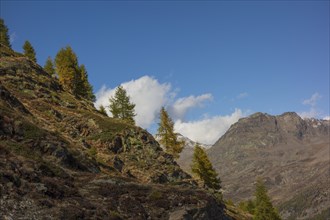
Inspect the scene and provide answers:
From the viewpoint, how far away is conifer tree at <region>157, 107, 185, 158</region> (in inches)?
2820

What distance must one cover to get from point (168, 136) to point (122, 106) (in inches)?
450

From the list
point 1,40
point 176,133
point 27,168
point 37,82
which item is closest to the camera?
point 27,168

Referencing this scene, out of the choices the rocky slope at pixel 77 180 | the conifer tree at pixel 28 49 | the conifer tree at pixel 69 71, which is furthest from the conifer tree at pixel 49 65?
the rocky slope at pixel 77 180

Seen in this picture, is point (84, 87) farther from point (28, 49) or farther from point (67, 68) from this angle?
point (28, 49)

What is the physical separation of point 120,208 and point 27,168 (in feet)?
20.2

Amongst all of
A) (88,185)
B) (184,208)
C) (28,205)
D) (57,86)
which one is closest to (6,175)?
(28,205)

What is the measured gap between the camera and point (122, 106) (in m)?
75.8

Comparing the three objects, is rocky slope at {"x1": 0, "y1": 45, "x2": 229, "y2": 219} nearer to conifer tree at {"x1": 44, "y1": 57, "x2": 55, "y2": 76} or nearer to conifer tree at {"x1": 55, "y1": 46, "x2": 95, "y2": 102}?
conifer tree at {"x1": 55, "y1": 46, "x2": 95, "y2": 102}

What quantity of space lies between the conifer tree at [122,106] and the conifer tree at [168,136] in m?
6.46

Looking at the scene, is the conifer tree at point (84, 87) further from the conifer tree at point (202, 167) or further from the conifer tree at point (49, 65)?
the conifer tree at point (202, 167)

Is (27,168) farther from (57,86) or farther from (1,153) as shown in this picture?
(57,86)

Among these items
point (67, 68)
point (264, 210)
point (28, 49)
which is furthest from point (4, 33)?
point (264, 210)

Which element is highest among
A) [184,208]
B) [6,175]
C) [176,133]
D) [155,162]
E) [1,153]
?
[176,133]

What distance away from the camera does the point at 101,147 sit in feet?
162
